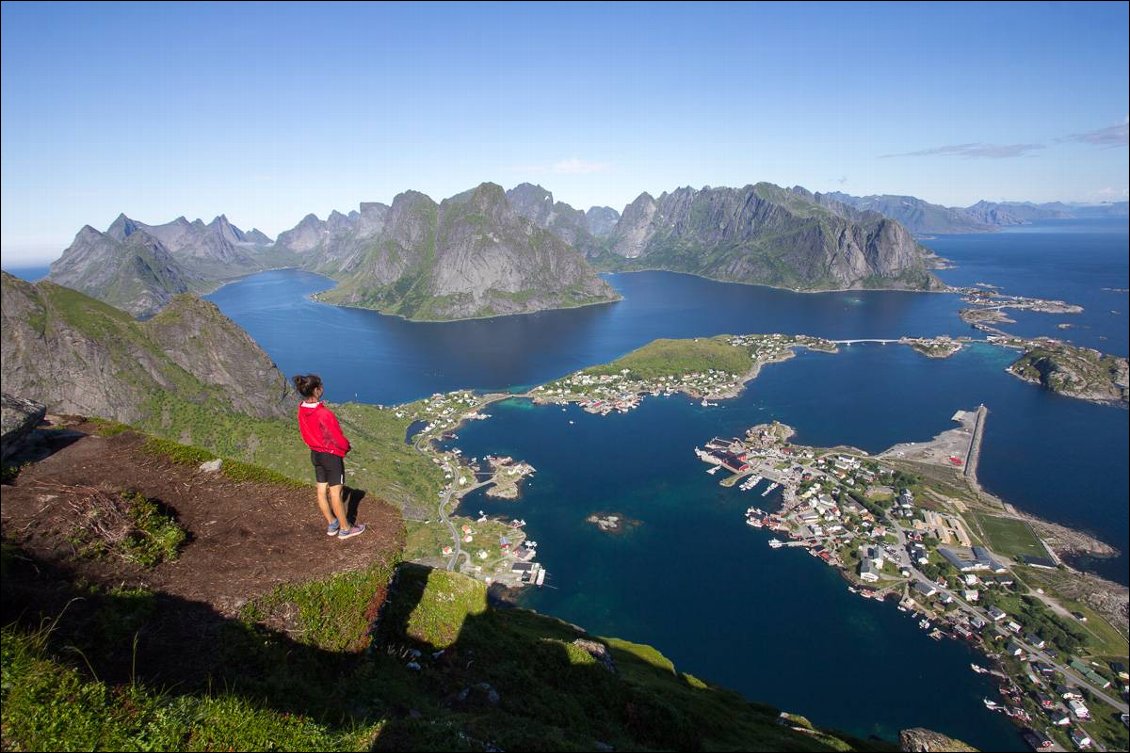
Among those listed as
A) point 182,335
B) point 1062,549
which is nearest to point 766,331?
point 1062,549

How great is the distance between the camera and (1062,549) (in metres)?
68.4

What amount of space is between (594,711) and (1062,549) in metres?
83.5

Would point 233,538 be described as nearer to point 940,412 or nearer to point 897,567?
point 897,567

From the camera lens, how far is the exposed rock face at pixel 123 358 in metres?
72.1

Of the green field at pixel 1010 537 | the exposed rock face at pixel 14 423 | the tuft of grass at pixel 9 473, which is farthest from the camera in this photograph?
the green field at pixel 1010 537

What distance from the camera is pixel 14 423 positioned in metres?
11.7

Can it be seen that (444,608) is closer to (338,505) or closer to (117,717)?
(338,505)

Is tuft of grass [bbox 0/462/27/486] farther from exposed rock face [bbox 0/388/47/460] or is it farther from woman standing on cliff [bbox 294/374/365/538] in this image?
woman standing on cliff [bbox 294/374/365/538]

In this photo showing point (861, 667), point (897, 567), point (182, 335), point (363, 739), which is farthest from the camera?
point (182, 335)

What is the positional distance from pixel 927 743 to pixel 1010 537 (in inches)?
1900

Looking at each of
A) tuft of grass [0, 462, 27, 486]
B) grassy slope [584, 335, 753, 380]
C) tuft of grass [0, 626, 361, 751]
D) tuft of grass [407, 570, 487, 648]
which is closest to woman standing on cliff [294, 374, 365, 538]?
tuft of grass [407, 570, 487, 648]

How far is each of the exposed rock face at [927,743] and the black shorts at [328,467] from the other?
41.7 metres

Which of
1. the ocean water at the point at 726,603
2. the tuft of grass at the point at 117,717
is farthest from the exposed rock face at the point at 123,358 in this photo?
the tuft of grass at the point at 117,717

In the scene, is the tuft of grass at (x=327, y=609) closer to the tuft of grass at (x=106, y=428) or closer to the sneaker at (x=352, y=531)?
the sneaker at (x=352, y=531)
